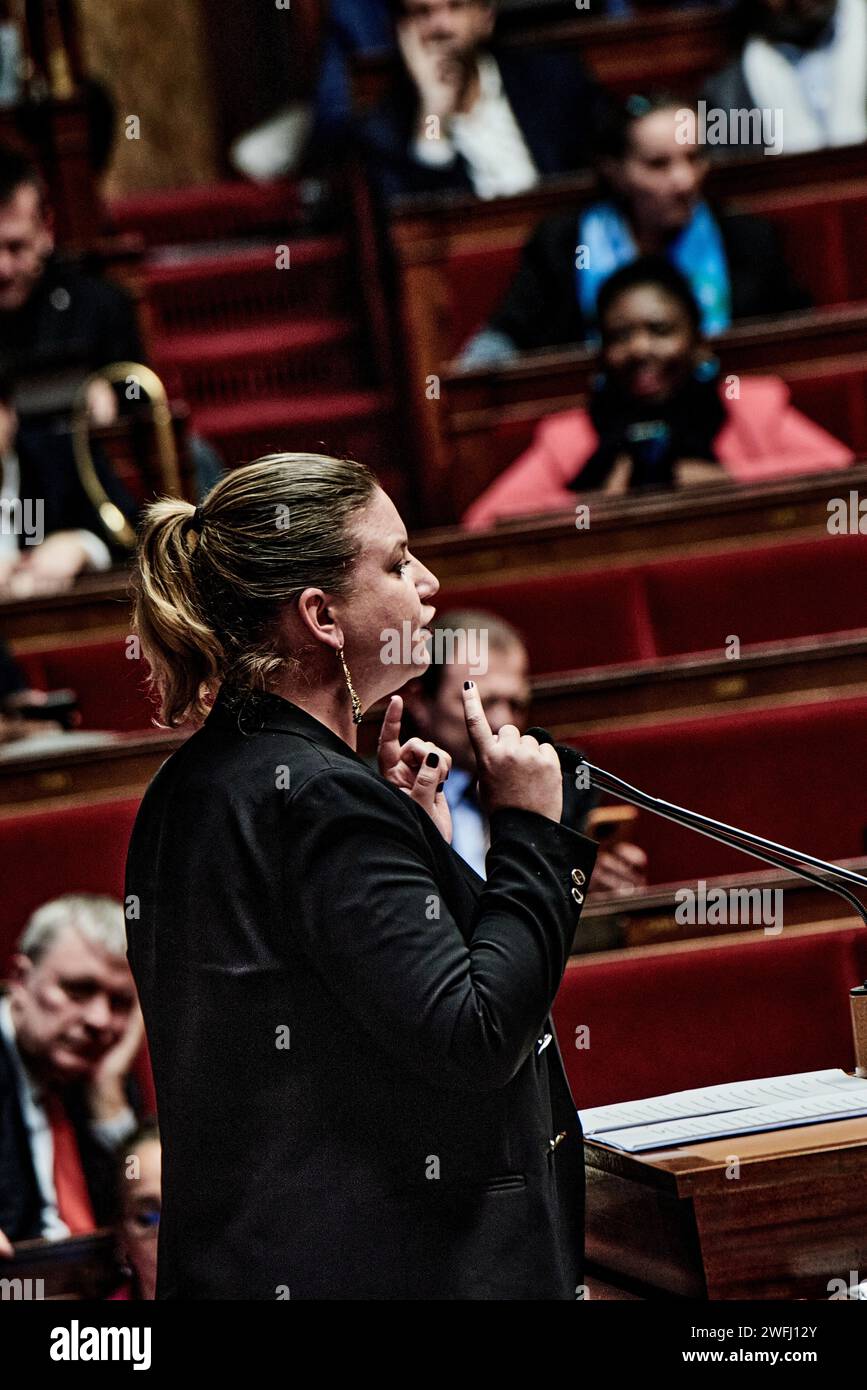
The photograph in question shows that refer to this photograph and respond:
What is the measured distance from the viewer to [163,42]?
278 centimetres

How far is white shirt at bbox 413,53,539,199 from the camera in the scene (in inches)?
81.3

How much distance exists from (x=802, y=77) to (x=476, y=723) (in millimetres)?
1692

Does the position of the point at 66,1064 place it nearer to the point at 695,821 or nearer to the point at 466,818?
the point at 466,818

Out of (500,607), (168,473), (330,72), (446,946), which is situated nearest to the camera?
(446,946)

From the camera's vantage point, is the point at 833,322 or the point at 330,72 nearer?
the point at 833,322

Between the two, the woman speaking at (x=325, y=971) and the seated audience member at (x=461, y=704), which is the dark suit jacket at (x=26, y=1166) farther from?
the woman speaking at (x=325, y=971)

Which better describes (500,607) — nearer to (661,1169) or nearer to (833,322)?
(833,322)

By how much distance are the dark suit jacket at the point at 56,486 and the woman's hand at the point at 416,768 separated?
110 cm

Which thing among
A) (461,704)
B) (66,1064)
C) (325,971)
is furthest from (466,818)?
(325,971)

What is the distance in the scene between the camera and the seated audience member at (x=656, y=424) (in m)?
1.63

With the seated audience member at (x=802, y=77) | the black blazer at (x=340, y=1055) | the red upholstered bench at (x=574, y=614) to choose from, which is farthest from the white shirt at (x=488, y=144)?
the black blazer at (x=340, y=1055)

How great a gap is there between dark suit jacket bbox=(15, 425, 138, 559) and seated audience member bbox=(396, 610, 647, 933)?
52cm
